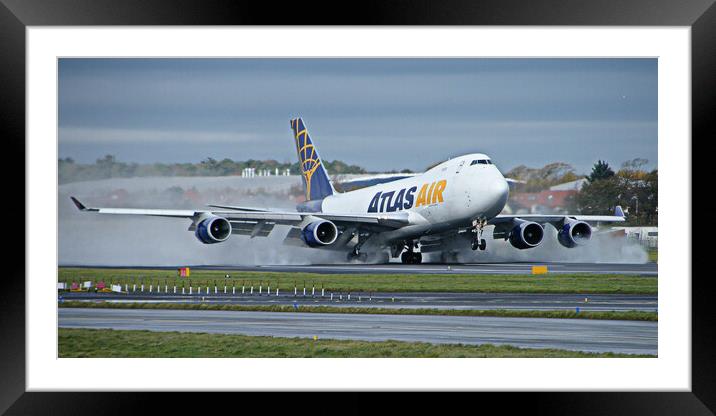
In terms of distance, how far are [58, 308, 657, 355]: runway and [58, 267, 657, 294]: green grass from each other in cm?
814

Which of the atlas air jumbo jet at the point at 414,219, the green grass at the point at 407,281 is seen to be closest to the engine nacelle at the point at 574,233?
the atlas air jumbo jet at the point at 414,219

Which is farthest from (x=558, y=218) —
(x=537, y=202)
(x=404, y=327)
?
(x=404, y=327)

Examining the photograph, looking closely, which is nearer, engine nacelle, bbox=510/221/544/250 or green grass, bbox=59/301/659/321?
green grass, bbox=59/301/659/321

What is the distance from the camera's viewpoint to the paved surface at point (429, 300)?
980 inches

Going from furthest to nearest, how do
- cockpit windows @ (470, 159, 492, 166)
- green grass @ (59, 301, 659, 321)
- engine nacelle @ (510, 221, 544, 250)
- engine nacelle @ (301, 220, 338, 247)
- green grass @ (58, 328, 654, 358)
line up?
1. engine nacelle @ (510, 221, 544, 250)
2. engine nacelle @ (301, 220, 338, 247)
3. cockpit windows @ (470, 159, 492, 166)
4. green grass @ (59, 301, 659, 321)
5. green grass @ (58, 328, 654, 358)

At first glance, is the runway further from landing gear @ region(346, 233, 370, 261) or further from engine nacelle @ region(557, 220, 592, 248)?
engine nacelle @ region(557, 220, 592, 248)

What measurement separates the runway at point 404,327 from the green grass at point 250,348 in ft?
2.04

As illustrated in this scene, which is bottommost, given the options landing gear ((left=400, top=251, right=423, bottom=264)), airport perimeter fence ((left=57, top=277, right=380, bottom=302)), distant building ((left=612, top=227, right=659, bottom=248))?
airport perimeter fence ((left=57, top=277, right=380, bottom=302))

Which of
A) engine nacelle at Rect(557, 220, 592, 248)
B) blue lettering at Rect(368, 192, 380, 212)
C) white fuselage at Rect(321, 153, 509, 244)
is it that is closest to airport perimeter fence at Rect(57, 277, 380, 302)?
white fuselage at Rect(321, 153, 509, 244)

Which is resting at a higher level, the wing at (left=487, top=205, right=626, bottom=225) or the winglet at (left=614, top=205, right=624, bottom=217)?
the winglet at (left=614, top=205, right=624, bottom=217)

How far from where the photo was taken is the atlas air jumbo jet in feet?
Answer: 134

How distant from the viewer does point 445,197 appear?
4206 cm
